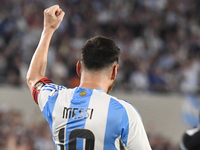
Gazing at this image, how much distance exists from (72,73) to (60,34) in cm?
153

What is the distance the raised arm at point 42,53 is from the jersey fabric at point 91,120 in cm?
13

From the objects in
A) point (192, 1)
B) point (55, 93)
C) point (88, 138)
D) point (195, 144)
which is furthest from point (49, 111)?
point (192, 1)

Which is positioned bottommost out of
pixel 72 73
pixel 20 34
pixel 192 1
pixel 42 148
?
pixel 42 148

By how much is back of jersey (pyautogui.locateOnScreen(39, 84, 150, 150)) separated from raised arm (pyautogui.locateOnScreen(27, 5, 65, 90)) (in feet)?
0.44

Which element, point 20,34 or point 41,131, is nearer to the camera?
point 41,131

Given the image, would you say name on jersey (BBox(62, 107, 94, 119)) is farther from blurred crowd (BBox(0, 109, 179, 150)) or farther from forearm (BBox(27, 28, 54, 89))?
blurred crowd (BBox(0, 109, 179, 150))

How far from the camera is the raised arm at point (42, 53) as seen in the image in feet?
6.92

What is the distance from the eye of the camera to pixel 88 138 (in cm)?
185

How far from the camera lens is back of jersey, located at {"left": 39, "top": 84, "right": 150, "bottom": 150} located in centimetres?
182

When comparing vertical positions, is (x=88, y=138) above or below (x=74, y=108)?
below

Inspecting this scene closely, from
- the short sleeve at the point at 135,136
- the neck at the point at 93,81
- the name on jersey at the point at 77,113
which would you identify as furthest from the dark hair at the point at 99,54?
the short sleeve at the point at 135,136

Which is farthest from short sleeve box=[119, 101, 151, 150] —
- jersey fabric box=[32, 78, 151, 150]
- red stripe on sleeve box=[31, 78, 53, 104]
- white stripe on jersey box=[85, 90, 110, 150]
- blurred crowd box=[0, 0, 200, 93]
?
blurred crowd box=[0, 0, 200, 93]

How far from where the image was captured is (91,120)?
1.87 m

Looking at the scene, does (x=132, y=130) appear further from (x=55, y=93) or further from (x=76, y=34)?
(x=76, y=34)
